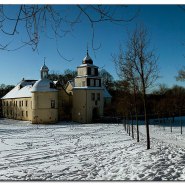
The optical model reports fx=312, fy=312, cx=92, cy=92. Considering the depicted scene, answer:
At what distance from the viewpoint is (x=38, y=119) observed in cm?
1984

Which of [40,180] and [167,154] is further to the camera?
[167,154]

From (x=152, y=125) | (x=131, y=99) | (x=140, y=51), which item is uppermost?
(x=140, y=51)

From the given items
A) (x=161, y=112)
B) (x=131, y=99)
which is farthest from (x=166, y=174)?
(x=161, y=112)

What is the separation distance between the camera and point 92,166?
5.58m

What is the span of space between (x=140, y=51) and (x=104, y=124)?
11.3 m

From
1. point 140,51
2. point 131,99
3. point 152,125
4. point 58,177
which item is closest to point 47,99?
point 152,125

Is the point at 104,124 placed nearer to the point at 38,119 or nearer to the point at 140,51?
the point at 38,119

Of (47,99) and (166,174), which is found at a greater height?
(47,99)

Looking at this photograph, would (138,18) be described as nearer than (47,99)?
Yes

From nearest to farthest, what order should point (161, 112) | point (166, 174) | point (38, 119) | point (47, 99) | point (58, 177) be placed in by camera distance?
point (166, 174), point (58, 177), point (161, 112), point (38, 119), point (47, 99)

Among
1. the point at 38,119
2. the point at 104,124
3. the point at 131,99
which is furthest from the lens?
the point at 38,119

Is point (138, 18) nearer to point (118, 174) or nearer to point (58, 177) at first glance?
point (118, 174)

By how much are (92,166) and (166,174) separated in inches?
61.4

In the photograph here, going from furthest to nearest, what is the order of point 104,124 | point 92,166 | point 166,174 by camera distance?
1. point 104,124
2. point 92,166
3. point 166,174
